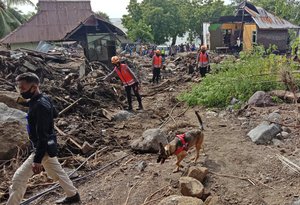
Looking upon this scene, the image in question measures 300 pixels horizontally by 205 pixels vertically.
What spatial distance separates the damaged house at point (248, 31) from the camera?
2700 centimetres

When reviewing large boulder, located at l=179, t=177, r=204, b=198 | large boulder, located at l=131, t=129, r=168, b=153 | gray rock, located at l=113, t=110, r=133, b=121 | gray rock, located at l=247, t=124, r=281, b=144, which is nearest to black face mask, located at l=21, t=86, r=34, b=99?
large boulder, located at l=179, t=177, r=204, b=198

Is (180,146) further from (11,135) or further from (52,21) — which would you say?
(52,21)

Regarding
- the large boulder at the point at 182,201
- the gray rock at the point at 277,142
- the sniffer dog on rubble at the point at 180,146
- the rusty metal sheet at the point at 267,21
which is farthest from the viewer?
the rusty metal sheet at the point at 267,21

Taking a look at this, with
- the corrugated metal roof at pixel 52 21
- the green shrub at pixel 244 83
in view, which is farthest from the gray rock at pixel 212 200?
the corrugated metal roof at pixel 52 21

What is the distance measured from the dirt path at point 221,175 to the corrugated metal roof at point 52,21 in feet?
70.3

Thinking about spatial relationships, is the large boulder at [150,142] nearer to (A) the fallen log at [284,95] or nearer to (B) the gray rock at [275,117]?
(B) the gray rock at [275,117]

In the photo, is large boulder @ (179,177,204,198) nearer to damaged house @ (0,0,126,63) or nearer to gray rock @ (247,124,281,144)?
gray rock @ (247,124,281,144)

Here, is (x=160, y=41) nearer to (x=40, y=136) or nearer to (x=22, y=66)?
(x=22, y=66)

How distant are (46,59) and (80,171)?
930 cm

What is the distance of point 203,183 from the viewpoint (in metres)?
4.44

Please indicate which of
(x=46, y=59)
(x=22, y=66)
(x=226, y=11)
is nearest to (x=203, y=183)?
(x=22, y=66)

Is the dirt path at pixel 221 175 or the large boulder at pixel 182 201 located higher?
the large boulder at pixel 182 201

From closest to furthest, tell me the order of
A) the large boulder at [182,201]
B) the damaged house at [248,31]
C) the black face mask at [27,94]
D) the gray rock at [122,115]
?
1. the large boulder at [182,201]
2. the black face mask at [27,94]
3. the gray rock at [122,115]
4. the damaged house at [248,31]

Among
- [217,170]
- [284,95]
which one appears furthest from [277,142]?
[284,95]
